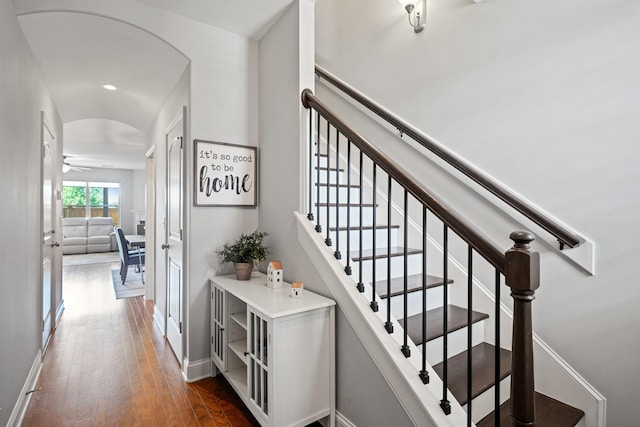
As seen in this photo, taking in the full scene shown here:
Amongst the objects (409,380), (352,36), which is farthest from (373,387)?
(352,36)

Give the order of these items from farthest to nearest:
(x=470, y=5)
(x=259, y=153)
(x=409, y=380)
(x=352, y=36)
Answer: (x=352, y=36) → (x=259, y=153) → (x=470, y=5) → (x=409, y=380)

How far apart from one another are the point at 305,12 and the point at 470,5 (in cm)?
114

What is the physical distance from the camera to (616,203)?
5.28 ft

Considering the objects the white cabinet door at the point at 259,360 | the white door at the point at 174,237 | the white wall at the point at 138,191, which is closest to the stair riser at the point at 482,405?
the white cabinet door at the point at 259,360

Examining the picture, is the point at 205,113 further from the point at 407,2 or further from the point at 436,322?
the point at 436,322

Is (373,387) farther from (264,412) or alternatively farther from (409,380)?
(264,412)

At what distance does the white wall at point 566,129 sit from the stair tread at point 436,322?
42cm

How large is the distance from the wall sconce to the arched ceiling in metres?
0.92

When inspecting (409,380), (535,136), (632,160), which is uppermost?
(535,136)

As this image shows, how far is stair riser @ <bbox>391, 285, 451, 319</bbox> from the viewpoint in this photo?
1818 mm

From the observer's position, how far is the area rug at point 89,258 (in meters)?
7.55

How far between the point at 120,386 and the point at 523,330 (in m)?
2.57

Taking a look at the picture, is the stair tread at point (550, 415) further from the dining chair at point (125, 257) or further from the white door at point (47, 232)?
the dining chair at point (125, 257)

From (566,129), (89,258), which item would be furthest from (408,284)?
(89,258)
